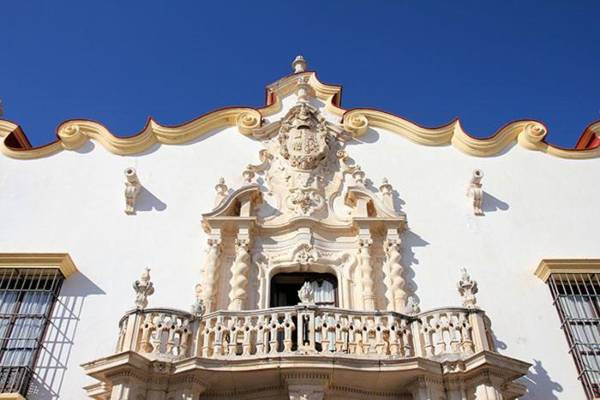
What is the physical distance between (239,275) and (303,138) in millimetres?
3570

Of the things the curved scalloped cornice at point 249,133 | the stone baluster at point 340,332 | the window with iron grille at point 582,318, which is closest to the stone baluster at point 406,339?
the stone baluster at point 340,332

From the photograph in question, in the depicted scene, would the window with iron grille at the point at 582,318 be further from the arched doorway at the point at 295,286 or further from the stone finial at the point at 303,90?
the stone finial at the point at 303,90

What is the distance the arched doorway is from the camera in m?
11.2

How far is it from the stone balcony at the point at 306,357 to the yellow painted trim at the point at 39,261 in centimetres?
235

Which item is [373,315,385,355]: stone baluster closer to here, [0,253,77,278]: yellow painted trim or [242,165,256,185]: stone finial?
[242,165,256,185]: stone finial

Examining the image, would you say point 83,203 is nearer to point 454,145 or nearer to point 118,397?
point 118,397

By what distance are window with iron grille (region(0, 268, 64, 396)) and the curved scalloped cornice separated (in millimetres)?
3238

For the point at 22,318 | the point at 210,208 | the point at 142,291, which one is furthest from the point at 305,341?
the point at 22,318

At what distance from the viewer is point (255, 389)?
348 inches

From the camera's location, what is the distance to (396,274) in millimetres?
11008

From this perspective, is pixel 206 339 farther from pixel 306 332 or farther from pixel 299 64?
pixel 299 64

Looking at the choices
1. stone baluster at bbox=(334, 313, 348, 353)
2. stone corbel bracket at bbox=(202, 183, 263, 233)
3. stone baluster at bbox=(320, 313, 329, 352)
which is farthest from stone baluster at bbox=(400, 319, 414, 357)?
stone corbel bracket at bbox=(202, 183, 263, 233)

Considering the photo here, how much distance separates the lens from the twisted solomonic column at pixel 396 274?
10.7 m

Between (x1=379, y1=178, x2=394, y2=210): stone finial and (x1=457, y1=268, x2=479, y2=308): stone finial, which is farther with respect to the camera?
(x1=379, y1=178, x2=394, y2=210): stone finial
